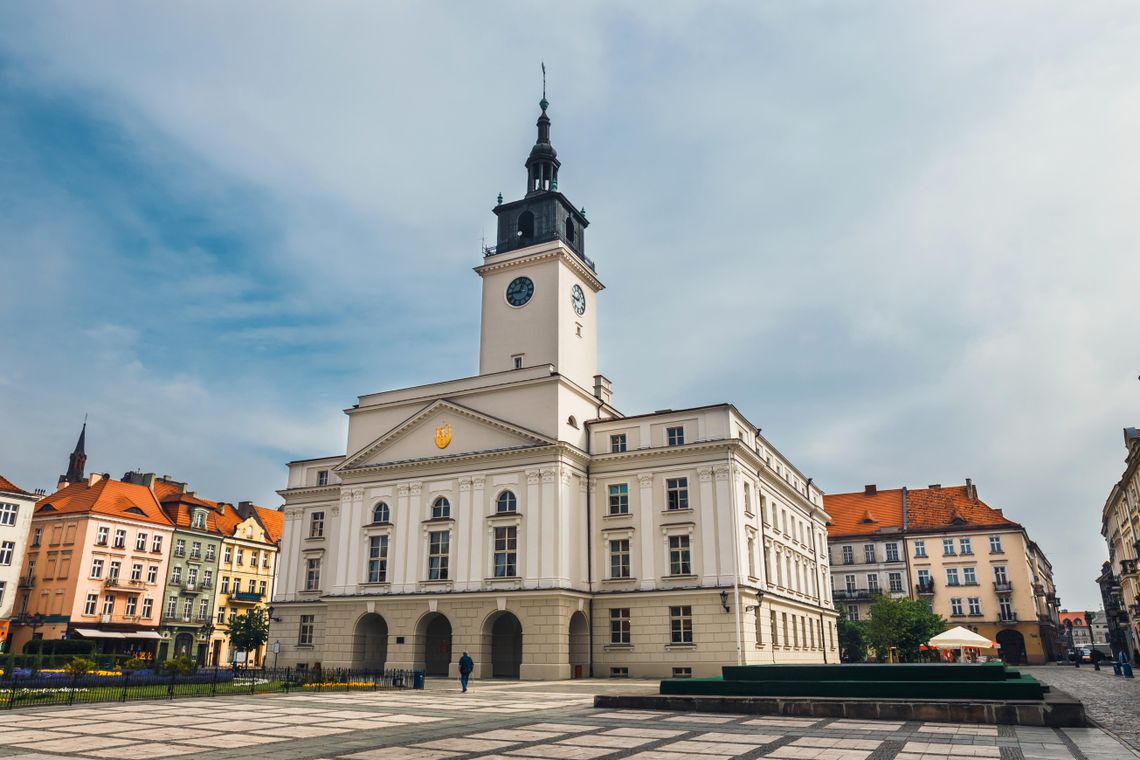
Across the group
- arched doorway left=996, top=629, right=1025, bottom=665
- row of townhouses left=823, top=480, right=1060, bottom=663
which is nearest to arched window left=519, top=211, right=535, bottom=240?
row of townhouses left=823, top=480, right=1060, bottom=663

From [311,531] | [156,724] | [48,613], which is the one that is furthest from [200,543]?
[156,724]

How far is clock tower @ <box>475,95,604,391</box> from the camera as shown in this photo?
5219 cm

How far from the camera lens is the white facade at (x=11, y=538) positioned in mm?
56562

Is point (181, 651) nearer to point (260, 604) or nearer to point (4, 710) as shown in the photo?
point (260, 604)

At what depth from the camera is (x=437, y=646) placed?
158ft

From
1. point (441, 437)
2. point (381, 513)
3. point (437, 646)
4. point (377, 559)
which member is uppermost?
point (441, 437)

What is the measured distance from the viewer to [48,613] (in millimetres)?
60156

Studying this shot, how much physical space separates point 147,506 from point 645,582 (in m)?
46.0

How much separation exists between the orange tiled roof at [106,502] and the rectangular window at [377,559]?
27367 mm

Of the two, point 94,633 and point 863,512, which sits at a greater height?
point 863,512

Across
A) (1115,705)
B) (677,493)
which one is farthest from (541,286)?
(1115,705)

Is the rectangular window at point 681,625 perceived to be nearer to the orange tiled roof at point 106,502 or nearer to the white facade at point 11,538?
the orange tiled roof at point 106,502

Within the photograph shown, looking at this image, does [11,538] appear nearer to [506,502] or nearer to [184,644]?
[184,644]

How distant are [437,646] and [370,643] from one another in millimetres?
3937
